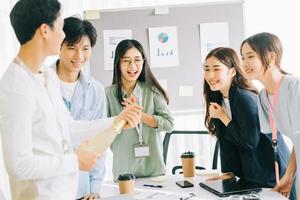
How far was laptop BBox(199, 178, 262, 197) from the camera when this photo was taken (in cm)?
179

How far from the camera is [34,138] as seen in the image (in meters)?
1.27

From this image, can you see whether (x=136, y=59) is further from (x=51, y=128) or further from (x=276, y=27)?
(x=276, y=27)

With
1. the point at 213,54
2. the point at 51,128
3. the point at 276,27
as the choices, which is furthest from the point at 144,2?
the point at 51,128

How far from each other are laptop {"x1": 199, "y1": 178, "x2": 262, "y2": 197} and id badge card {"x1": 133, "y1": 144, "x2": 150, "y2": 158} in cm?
45

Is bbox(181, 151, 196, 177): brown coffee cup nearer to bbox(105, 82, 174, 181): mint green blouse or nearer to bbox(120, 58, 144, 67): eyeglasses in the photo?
bbox(105, 82, 174, 181): mint green blouse

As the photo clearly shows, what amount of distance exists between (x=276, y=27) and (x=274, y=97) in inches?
75.4

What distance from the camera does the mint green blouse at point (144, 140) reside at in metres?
2.33

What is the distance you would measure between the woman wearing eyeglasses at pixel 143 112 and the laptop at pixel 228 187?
18.4 inches

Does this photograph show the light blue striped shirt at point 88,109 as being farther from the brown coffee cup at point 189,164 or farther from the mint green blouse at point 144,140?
the brown coffee cup at point 189,164

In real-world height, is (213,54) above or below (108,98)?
above

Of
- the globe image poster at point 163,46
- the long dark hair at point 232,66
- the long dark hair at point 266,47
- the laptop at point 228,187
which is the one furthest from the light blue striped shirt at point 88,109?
the globe image poster at point 163,46

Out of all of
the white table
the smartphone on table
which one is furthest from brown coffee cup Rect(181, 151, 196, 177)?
the smartphone on table

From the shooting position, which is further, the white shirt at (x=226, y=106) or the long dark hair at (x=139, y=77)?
the long dark hair at (x=139, y=77)

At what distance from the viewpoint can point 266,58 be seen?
1924mm
